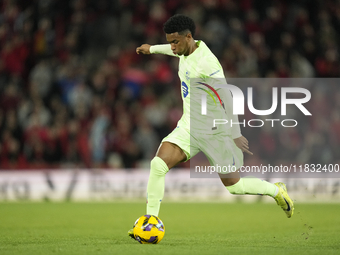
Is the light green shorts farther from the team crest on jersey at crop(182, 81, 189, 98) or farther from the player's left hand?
the team crest on jersey at crop(182, 81, 189, 98)

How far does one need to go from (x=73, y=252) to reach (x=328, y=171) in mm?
8151

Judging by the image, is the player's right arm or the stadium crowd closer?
the player's right arm

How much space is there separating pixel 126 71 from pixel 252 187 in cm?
828

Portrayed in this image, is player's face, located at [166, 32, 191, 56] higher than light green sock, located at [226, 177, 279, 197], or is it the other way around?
player's face, located at [166, 32, 191, 56]

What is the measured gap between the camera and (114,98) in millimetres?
13328

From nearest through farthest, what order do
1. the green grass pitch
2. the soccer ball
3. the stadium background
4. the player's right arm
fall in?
the green grass pitch < the soccer ball < the player's right arm < the stadium background

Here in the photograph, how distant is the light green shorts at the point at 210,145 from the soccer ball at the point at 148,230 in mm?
789

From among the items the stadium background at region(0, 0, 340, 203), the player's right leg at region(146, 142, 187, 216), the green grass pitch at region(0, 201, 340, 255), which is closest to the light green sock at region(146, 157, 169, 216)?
the player's right leg at region(146, 142, 187, 216)

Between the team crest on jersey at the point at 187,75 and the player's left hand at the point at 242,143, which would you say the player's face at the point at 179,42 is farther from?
the player's left hand at the point at 242,143

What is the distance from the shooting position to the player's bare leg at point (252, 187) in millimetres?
6079

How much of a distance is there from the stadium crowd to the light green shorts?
5832 millimetres

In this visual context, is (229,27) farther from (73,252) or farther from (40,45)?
(73,252)

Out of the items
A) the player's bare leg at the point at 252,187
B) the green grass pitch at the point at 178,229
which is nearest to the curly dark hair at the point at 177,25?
the player's bare leg at the point at 252,187

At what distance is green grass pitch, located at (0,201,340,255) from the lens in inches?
211
